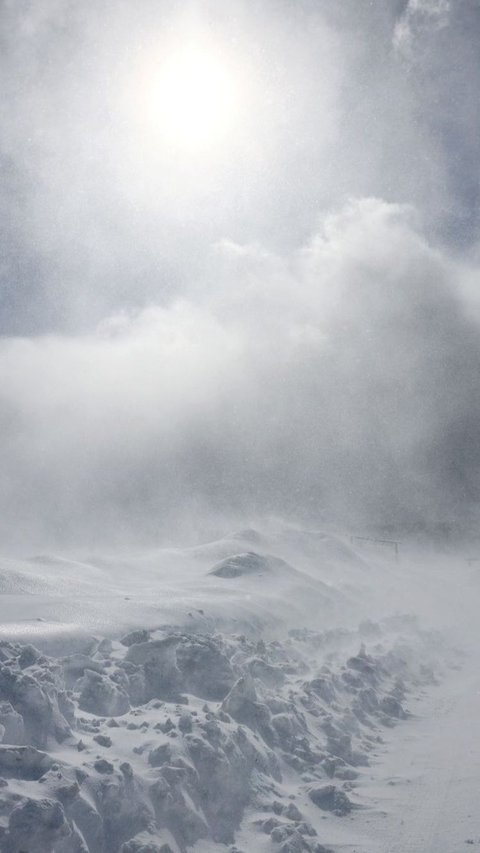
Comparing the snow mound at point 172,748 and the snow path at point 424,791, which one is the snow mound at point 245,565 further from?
the snow path at point 424,791

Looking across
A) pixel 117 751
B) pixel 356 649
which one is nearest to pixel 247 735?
pixel 117 751

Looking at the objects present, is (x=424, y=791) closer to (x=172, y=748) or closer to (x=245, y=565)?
(x=172, y=748)

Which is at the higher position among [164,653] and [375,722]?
[164,653]

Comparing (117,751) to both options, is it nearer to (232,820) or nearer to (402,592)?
(232,820)

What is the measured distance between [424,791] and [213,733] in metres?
3.72

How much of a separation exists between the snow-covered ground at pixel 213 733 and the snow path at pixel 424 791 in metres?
0.04

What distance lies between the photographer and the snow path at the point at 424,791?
8570 mm

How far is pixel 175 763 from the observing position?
855cm

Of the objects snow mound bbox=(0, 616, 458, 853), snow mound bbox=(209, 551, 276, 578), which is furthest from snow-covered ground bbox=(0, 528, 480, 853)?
snow mound bbox=(209, 551, 276, 578)

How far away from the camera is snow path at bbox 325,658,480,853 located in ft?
28.1

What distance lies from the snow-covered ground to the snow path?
1.6 inches

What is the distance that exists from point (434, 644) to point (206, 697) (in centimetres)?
1478

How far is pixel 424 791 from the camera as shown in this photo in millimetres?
10250

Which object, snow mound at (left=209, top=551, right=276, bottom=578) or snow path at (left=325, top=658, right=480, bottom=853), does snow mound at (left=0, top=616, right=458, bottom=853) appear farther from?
snow mound at (left=209, top=551, right=276, bottom=578)
